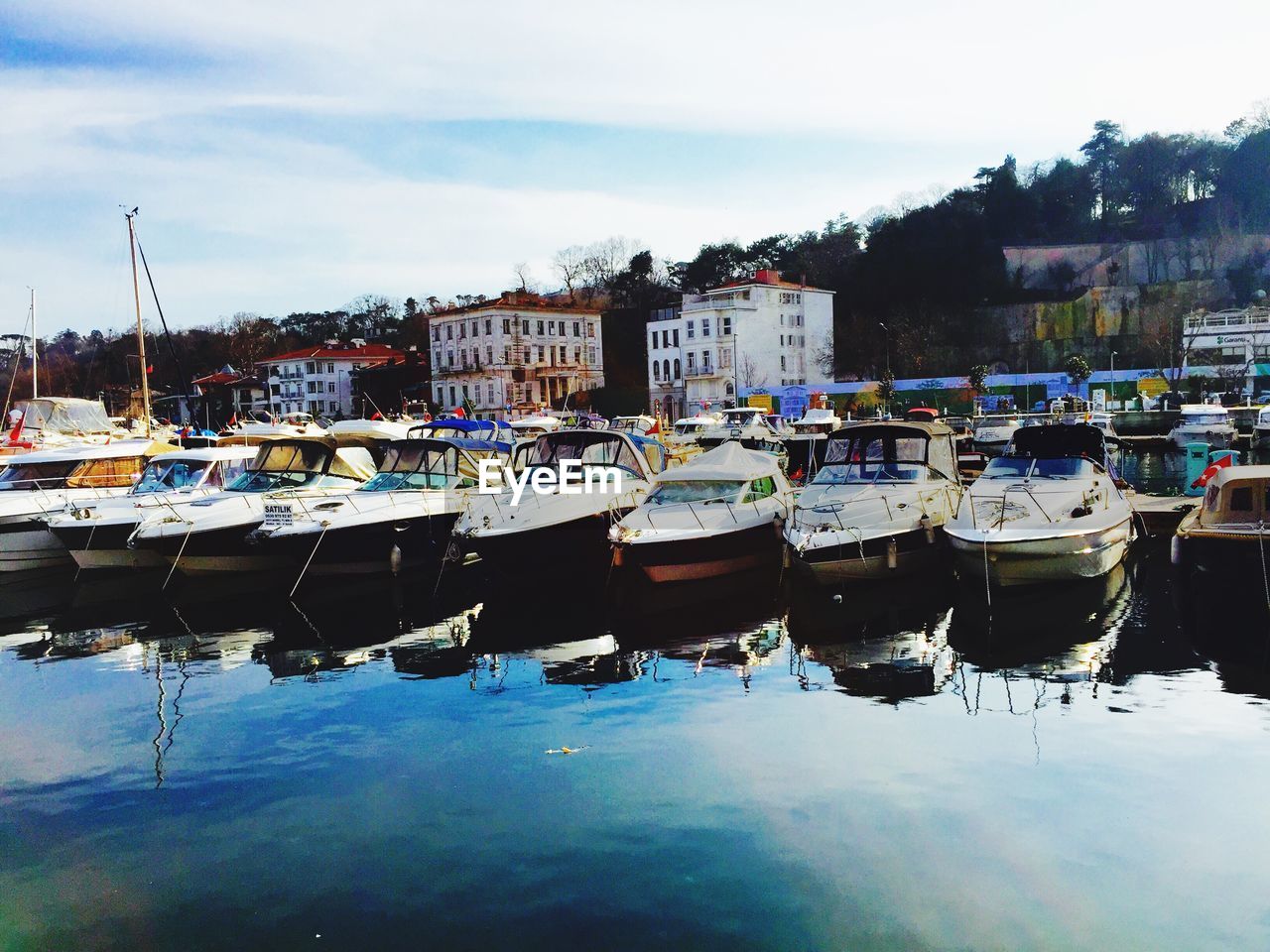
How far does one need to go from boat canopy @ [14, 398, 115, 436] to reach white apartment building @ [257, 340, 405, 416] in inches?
2214

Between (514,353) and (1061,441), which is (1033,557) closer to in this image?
(1061,441)

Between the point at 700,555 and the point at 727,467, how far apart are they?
2528 mm

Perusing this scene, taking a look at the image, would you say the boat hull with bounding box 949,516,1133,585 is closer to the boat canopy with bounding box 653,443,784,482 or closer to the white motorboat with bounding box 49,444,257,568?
the boat canopy with bounding box 653,443,784,482

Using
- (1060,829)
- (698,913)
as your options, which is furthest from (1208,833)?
(698,913)

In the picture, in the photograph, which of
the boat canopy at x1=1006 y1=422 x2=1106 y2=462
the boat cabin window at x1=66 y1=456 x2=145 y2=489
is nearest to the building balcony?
the boat cabin window at x1=66 y1=456 x2=145 y2=489

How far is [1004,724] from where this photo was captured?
1056 centimetres

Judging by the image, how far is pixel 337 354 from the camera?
93.9m

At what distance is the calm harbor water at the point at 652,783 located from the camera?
6977mm

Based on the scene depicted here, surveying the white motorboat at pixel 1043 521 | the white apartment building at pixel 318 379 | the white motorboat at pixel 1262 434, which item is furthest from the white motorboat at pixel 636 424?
the white apartment building at pixel 318 379

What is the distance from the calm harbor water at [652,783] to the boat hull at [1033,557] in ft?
1.93

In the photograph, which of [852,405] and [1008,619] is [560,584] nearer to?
[1008,619]

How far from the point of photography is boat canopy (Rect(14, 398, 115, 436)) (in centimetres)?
3350

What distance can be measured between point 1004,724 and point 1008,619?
4687 mm

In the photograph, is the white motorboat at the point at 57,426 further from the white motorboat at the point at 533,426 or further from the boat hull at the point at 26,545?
the white motorboat at the point at 533,426
